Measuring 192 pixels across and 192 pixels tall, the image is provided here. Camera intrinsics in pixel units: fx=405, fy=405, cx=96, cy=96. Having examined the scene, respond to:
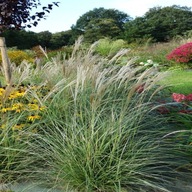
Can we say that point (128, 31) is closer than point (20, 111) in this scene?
No

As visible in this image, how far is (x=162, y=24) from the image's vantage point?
41094 mm

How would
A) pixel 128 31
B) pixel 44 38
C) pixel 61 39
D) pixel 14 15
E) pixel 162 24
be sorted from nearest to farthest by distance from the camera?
1. pixel 14 15
2. pixel 128 31
3. pixel 44 38
4. pixel 61 39
5. pixel 162 24

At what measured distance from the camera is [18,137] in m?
3.66

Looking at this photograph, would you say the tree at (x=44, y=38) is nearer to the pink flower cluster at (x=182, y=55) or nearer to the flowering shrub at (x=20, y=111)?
the pink flower cluster at (x=182, y=55)

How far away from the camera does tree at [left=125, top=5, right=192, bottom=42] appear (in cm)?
3662

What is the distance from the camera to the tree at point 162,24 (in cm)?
3662

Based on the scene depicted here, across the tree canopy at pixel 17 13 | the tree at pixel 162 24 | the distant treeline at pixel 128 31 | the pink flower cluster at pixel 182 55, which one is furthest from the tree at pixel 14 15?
the tree at pixel 162 24

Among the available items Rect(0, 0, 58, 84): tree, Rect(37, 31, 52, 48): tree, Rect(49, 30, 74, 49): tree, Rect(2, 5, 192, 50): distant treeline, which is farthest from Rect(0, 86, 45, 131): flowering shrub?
Rect(49, 30, 74, 49): tree

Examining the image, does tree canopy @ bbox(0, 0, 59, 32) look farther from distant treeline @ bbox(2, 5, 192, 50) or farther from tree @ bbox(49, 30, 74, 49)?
tree @ bbox(49, 30, 74, 49)

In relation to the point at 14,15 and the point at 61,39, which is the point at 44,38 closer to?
the point at 61,39

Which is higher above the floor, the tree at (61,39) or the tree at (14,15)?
the tree at (14,15)

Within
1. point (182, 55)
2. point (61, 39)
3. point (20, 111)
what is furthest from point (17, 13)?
point (61, 39)

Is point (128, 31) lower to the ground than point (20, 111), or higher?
lower

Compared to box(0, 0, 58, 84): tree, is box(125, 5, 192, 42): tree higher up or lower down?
lower down
